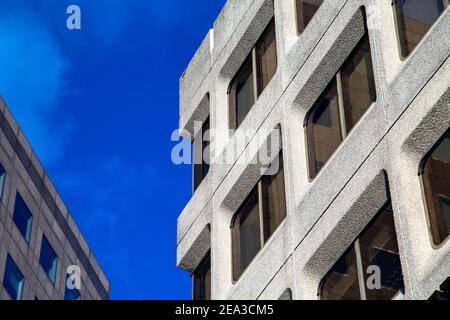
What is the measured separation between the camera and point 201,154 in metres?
30.5

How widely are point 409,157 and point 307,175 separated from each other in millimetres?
4391

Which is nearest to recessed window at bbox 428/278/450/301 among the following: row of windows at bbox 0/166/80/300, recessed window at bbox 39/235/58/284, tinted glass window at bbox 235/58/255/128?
tinted glass window at bbox 235/58/255/128

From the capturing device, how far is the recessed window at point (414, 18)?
19734 mm

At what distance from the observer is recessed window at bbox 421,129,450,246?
17625 millimetres

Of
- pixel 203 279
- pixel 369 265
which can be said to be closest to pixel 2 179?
pixel 203 279

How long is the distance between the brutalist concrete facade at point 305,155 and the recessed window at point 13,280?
29.7 meters

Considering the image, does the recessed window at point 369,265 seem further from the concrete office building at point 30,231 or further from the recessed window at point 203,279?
the concrete office building at point 30,231

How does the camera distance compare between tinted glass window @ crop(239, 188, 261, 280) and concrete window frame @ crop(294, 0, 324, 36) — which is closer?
tinted glass window @ crop(239, 188, 261, 280)

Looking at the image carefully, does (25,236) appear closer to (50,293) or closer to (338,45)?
(50,293)

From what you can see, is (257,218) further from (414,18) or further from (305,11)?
(414,18)

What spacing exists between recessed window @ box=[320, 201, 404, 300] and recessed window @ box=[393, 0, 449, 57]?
3.16 meters

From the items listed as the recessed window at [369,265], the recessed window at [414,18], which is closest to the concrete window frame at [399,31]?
the recessed window at [414,18]

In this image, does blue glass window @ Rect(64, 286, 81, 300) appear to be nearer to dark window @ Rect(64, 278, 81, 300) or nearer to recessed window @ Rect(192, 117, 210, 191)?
dark window @ Rect(64, 278, 81, 300)
